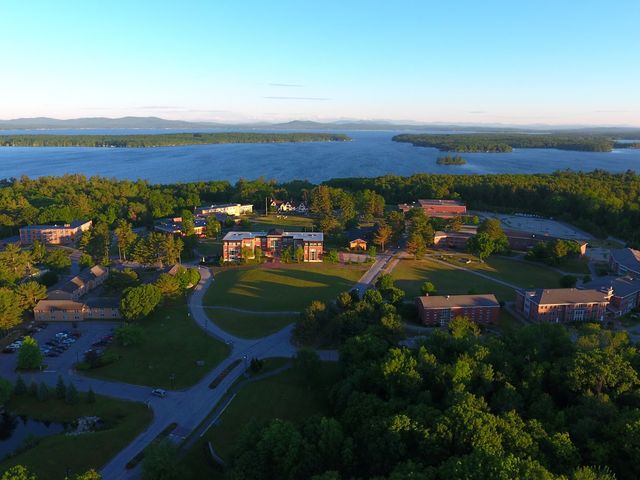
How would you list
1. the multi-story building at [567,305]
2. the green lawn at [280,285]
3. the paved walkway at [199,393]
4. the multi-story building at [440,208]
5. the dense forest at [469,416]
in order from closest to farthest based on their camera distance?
the dense forest at [469,416]
the paved walkway at [199,393]
the multi-story building at [567,305]
the green lawn at [280,285]
the multi-story building at [440,208]

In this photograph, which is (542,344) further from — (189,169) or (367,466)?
(189,169)

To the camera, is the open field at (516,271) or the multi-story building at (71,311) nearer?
the multi-story building at (71,311)

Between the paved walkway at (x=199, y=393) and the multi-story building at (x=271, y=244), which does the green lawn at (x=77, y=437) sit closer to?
the paved walkway at (x=199, y=393)

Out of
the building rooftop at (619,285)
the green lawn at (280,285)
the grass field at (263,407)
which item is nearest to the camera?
the grass field at (263,407)

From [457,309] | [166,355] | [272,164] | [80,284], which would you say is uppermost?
[272,164]

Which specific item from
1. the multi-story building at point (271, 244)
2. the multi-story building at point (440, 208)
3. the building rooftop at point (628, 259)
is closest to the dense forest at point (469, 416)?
the building rooftop at point (628, 259)

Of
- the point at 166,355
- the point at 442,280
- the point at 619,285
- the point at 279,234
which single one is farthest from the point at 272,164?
the point at 166,355

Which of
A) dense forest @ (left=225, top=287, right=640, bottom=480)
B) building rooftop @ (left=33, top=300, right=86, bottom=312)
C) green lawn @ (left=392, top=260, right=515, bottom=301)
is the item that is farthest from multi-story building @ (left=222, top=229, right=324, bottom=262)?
dense forest @ (left=225, top=287, right=640, bottom=480)

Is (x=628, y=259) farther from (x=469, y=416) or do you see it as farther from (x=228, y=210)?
(x=228, y=210)
